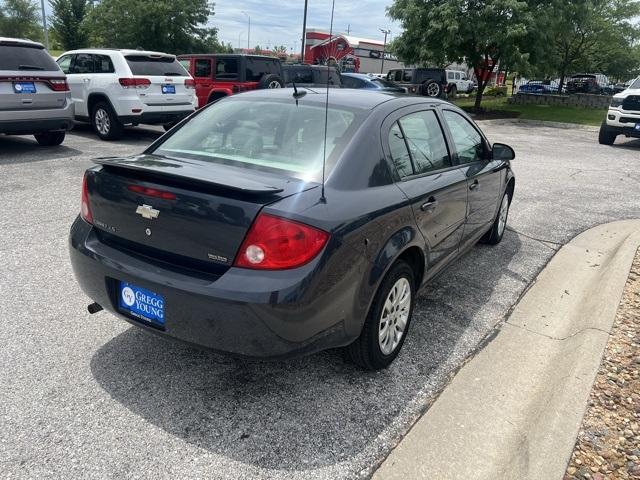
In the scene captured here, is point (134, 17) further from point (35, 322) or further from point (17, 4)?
point (35, 322)

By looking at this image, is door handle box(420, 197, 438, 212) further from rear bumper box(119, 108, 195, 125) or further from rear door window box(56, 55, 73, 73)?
rear door window box(56, 55, 73, 73)

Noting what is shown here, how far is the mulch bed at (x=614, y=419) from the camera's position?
2.38 m

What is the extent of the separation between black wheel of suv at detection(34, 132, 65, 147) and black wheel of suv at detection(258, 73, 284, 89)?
16.5 feet

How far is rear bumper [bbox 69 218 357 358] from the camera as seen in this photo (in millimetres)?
2305

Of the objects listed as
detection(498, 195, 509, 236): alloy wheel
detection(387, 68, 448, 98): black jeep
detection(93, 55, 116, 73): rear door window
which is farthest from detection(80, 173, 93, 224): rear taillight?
detection(387, 68, 448, 98): black jeep

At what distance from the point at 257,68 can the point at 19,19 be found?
52.8m

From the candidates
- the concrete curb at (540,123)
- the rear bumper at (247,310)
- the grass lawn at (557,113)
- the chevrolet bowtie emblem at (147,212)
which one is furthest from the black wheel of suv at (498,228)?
the grass lawn at (557,113)

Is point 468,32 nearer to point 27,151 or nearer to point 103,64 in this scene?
point 103,64

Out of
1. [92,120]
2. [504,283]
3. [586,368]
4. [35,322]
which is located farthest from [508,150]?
[92,120]

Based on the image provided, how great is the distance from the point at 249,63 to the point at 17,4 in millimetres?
52992

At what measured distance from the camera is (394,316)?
3.08 meters

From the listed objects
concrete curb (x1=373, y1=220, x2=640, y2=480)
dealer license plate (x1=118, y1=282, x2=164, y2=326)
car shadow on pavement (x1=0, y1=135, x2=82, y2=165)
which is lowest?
car shadow on pavement (x1=0, y1=135, x2=82, y2=165)

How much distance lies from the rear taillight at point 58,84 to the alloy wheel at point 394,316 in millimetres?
7873

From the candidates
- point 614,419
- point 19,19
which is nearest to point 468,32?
point 614,419
